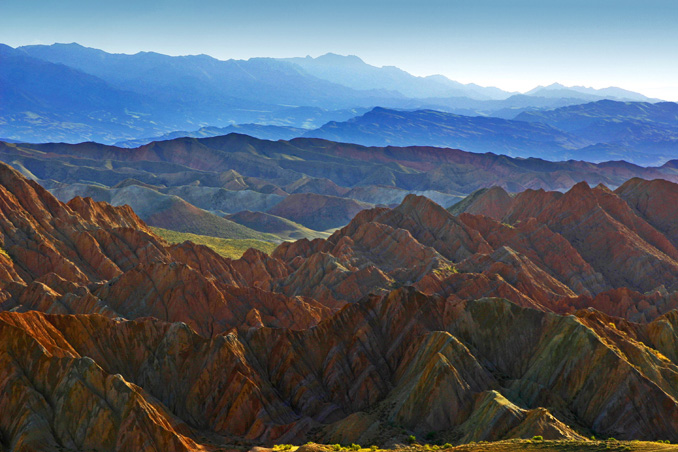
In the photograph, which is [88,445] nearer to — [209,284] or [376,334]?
[376,334]

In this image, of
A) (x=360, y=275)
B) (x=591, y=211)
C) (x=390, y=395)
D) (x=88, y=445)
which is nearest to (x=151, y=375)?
(x=88, y=445)

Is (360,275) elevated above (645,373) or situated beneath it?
situated beneath

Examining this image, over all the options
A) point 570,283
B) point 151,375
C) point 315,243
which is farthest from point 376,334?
point 315,243

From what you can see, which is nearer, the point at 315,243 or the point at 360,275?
the point at 360,275

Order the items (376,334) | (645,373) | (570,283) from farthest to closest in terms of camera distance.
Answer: (570,283) → (376,334) → (645,373)

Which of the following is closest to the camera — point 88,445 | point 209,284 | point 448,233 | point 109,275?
point 88,445

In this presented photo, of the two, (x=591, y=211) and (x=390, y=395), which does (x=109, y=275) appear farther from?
(x=591, y=211)
